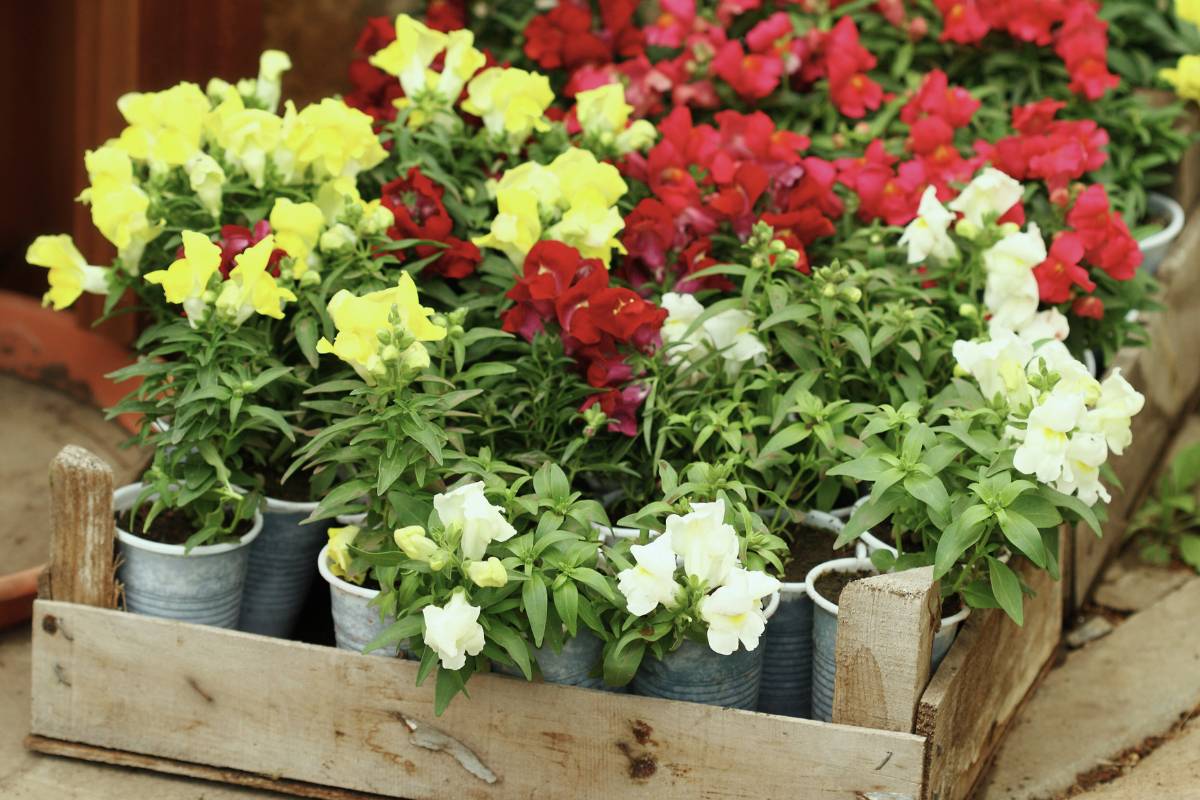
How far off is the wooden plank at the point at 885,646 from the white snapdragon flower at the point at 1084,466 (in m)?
0.22

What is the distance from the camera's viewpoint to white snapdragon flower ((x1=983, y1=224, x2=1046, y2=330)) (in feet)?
7.63

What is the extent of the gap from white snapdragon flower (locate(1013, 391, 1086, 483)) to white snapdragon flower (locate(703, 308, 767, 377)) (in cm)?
47

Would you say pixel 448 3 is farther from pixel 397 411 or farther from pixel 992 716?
pixel 992 716

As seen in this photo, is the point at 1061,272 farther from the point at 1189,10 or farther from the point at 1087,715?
the point at 1189,10

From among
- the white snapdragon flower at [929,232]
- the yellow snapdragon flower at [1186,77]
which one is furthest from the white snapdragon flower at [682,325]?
the yellow snapdragon flower at [1186,77]

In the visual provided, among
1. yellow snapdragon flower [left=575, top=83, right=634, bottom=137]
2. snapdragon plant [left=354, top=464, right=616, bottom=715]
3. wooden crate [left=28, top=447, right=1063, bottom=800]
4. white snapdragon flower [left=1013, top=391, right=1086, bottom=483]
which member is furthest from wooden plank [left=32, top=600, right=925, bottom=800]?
yellow snapdragon flower [left=575, top=83, right=634, bottom=137]

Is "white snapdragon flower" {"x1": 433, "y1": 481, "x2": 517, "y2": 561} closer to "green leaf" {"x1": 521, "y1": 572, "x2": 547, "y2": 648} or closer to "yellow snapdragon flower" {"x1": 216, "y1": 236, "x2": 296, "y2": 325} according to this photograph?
"green leaf" {"x1": 521, "y1": 572, "x2": 547, "y2": 648}

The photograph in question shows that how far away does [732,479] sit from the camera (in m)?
2.20

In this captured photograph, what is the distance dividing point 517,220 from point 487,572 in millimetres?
633

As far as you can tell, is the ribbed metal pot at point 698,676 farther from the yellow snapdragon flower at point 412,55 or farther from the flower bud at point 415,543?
the yellow snapdragon flower at point 412,55

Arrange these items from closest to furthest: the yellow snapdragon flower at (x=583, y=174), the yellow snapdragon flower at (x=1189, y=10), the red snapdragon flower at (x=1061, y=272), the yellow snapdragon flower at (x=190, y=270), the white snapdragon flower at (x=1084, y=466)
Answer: the white snapdragon flower at (x=1084, y=466) → the yellow snapdragon flower at (x=190, y=270) → the yellow snapdragon flower at (x=583, y=174) → the red snapdragon flower at (x=1061, y=272) → the yellow snapdragon flower at (x=1189, y=10)

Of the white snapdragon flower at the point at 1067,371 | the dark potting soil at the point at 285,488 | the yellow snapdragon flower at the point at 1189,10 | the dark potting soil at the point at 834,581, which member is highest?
the yellow snapdragon flower at the point at 1189,10

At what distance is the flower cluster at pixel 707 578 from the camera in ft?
6.17

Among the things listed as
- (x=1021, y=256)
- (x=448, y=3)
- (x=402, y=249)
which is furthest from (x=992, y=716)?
(x=448, y=3)
